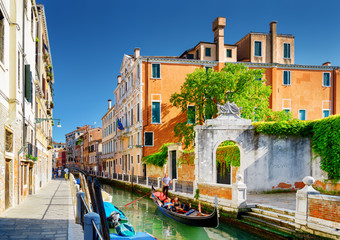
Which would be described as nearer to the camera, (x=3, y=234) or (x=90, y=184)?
(x=90, y=184)

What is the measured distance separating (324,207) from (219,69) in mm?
18966

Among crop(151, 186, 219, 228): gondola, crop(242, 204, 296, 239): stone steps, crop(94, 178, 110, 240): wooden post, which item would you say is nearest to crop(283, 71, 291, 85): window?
crop(242, 204, 296, 239): stone steps

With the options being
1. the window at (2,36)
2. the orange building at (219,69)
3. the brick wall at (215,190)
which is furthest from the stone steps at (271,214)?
the orange building at (219,69)

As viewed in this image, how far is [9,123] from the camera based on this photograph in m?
8.83

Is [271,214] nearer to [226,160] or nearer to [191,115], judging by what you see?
[226,160]

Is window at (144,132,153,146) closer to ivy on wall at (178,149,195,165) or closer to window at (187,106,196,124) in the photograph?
window at (187,106,196,124)

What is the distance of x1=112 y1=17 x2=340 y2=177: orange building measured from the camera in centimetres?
2461

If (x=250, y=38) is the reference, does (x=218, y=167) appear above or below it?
below

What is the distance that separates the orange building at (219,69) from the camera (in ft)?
80.7

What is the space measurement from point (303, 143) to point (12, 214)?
11593mm

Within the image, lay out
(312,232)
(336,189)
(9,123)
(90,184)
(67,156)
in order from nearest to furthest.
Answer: (90,184), (312,232), (9,123), (336,189), (67,156)

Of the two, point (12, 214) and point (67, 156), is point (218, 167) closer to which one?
point (12, 214)

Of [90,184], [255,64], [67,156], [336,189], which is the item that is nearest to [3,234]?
[90,184]

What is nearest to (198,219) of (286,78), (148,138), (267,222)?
(267,222)
